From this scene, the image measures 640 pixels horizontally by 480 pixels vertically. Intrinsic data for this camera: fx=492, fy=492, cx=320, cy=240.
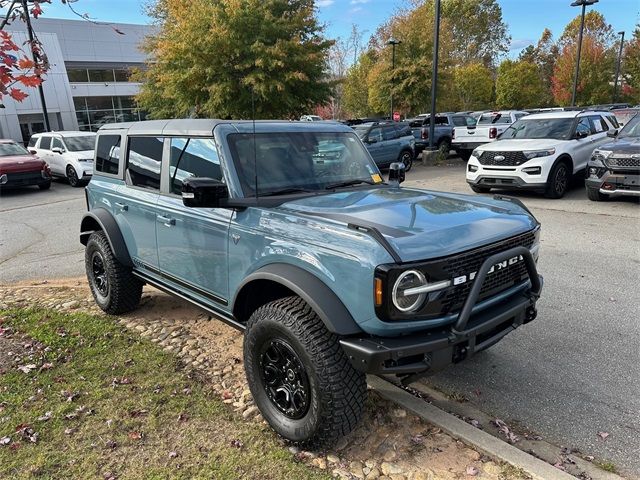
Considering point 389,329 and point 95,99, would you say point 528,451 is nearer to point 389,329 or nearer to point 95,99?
point 389,329

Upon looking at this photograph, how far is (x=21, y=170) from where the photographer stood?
14.9m

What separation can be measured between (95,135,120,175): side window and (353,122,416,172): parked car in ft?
36.3

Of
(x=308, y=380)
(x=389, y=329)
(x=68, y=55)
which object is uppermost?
(x=68, y=55)

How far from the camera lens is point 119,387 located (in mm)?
3598

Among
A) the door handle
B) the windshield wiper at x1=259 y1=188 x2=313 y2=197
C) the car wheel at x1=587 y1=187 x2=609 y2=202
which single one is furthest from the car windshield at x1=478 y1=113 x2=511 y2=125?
the door handle

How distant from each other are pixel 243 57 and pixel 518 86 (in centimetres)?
3709

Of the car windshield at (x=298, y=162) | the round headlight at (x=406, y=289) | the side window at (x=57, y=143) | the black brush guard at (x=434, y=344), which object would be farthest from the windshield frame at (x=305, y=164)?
the side window at (x=57, y=143)

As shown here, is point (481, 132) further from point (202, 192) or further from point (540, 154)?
point (202, 192)

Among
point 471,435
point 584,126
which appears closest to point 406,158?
point 584,126

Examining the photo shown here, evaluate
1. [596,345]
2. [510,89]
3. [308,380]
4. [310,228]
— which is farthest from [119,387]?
[510,89]

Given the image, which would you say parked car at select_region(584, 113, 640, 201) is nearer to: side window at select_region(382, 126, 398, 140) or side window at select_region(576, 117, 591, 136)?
side window at select_region(576, 117, 591, 136)

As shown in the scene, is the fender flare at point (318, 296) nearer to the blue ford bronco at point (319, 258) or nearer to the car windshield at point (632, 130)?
the blue ford bronco at point (319, 258)

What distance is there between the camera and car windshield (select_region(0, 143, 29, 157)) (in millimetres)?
15840

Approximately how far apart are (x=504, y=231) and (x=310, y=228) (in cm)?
118
